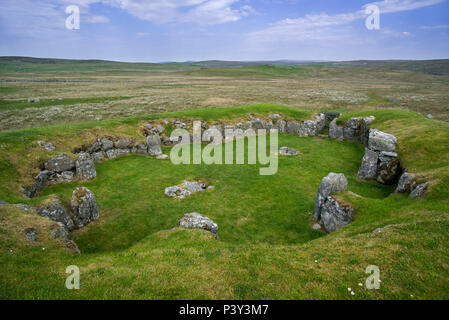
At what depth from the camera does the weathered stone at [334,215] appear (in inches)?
832

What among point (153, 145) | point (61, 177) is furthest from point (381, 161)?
point (61, 177)

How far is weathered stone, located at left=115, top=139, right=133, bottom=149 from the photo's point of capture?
38.7 metres

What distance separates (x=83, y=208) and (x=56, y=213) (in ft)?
7.16

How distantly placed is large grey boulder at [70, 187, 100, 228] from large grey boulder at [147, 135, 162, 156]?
16771 millimetres

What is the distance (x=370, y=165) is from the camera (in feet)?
102

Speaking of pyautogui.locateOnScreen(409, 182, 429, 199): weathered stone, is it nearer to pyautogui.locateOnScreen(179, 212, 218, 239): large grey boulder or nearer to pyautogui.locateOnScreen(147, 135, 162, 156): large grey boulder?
pyautogui.locateOnScreen(179, 212, 218, 239): large grey boulder

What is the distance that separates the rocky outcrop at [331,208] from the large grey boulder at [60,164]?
2942cm

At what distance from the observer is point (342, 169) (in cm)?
3403

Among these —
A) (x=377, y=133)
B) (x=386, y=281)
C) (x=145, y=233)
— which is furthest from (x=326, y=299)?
(x=377, y=133)

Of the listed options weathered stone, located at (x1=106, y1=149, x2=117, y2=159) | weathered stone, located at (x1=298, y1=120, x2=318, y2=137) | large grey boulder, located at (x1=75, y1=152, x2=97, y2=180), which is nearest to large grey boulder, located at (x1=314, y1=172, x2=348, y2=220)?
large grey boulder, located at (x1=75, y1=152, x2=97, y2=180)

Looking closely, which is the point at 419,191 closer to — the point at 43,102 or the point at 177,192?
the point at 177,192


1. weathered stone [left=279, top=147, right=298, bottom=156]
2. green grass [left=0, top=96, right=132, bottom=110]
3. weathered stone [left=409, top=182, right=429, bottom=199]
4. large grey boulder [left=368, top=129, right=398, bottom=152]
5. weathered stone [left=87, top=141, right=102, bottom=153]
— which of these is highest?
green grass [left=0, top=96, right=132, bottom=110]

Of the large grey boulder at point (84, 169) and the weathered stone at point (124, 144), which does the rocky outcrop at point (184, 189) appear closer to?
the large grey boulder at point (84, 169)

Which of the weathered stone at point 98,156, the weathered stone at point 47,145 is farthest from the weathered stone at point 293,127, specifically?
the weathered stone at point 47,145
